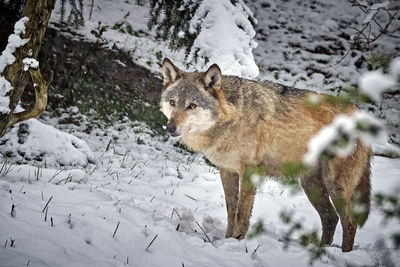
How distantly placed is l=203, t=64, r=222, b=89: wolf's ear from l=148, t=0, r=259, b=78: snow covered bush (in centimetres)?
255

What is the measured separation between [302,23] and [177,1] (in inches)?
309

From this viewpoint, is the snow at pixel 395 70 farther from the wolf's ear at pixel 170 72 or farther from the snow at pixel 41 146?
the snow at pixel 41 146

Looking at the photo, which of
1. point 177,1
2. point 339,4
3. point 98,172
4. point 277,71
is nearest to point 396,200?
point 98,172

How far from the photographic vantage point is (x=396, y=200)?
3.45ft

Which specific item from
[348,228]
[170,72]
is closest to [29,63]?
[170,72]

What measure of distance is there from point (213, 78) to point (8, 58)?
257 cm

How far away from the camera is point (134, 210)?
3146 millimetres

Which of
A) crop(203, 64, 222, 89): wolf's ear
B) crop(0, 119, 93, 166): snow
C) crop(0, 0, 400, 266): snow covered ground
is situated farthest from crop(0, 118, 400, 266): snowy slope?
crop(203, 64, 222, 89): wolf's ear

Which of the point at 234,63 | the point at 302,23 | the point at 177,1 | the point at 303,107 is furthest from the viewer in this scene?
the point at 302,23

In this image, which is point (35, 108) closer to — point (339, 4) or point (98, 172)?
point (98, 172)

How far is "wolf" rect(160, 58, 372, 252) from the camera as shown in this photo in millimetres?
3482

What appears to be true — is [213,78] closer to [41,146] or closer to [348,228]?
[348,228]

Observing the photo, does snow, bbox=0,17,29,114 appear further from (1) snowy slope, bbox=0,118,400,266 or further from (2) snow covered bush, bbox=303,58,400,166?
(2) snow covered bush, bbox=303,58,400,166

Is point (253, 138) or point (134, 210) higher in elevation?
point (253, 138)
